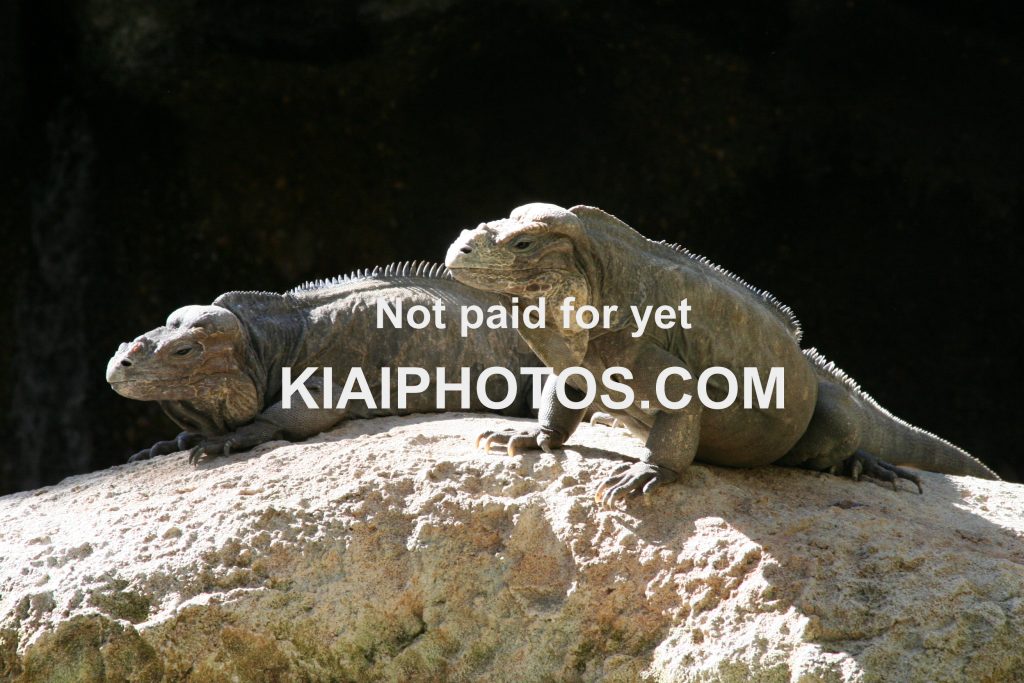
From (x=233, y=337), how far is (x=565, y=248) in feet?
8.62

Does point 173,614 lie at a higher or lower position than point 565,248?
lower

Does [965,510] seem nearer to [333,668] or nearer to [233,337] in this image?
[333,668]

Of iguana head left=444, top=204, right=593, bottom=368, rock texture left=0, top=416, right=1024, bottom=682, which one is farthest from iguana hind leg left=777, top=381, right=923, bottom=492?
iguana head left=444, top=204, right=593, bottom=368

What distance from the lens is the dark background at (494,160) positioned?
33.5ft

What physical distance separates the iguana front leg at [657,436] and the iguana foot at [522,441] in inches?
16.0

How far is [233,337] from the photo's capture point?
6559mm

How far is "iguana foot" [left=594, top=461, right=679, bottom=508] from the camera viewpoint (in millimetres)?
4566

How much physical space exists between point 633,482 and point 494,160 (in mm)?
6673

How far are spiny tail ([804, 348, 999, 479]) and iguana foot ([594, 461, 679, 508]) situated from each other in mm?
1755

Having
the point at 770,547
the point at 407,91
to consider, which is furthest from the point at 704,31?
the point at 770,547

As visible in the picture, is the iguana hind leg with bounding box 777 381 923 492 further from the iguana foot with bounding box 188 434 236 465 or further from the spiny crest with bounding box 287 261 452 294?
the spiny crest with bounding box 287 261 452 294

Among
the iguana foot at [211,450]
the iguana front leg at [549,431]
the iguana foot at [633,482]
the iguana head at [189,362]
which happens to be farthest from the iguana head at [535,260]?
the iguana head at [189,362]

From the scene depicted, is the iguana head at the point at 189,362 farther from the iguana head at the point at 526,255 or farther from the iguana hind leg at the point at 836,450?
the iguana hind leg at the point at 836,450

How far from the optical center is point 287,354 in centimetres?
688
